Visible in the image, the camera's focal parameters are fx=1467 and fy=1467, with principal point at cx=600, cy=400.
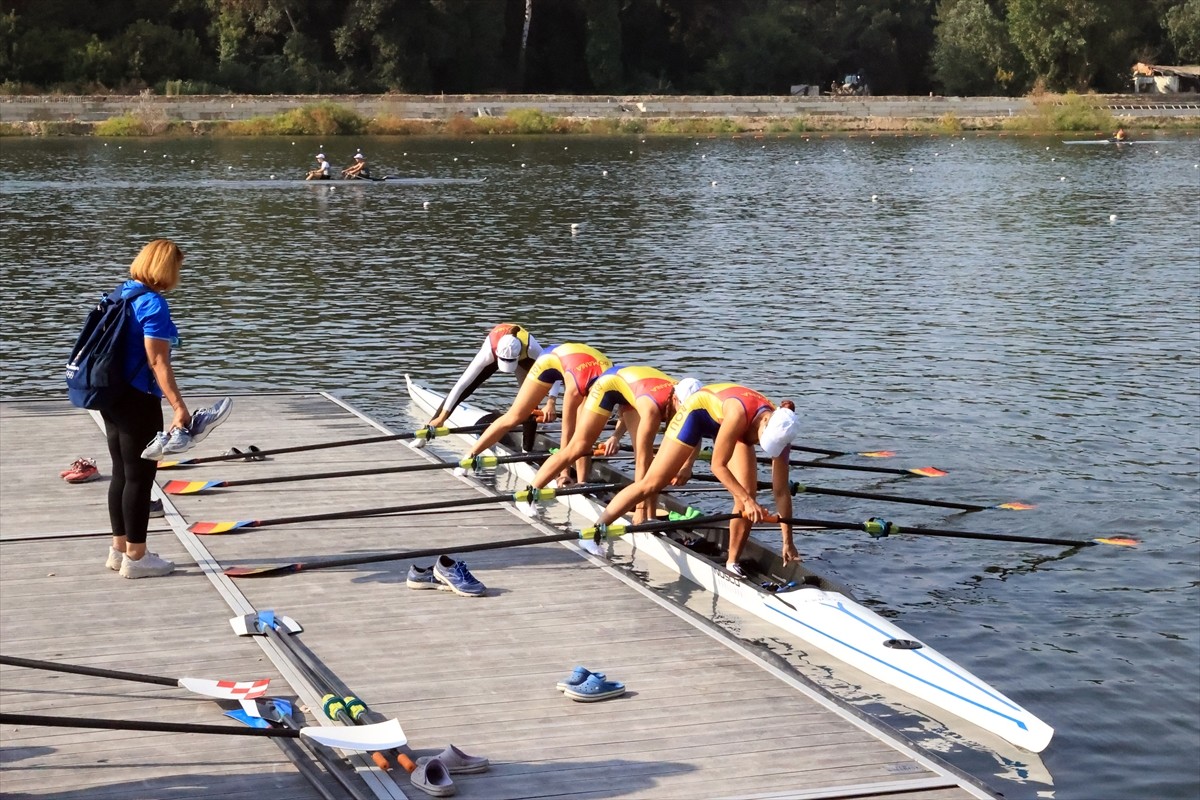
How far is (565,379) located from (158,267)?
470 centimetres

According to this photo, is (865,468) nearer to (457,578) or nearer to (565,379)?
(565,379)

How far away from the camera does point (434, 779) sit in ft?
26.1

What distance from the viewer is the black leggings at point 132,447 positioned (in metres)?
10.2

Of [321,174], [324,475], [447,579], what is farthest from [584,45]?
[447,579]

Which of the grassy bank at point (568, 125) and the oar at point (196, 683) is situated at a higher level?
the grassy bank at point (568, 125)

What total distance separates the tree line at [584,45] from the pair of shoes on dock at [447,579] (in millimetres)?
78705

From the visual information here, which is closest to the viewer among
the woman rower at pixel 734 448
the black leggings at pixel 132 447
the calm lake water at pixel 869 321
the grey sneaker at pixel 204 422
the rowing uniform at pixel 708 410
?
the black leggings at pixel 132 447

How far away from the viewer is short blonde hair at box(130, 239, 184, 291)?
997 centimetres

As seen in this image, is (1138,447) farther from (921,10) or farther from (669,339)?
(921,10)

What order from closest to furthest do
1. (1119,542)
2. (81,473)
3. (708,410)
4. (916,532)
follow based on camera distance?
(708,410), (916,532), (1119,542), (81,473)

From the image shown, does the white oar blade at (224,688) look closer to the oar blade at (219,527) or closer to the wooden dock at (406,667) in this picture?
the wooden dock at (406,667)

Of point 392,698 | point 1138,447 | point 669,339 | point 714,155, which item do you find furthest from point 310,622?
point 714,155

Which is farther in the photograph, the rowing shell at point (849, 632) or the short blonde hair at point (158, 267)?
the rowing shell at point (849, 632)

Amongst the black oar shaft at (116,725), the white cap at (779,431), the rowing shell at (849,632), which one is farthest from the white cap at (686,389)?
the black oar shaft at (116,725)
